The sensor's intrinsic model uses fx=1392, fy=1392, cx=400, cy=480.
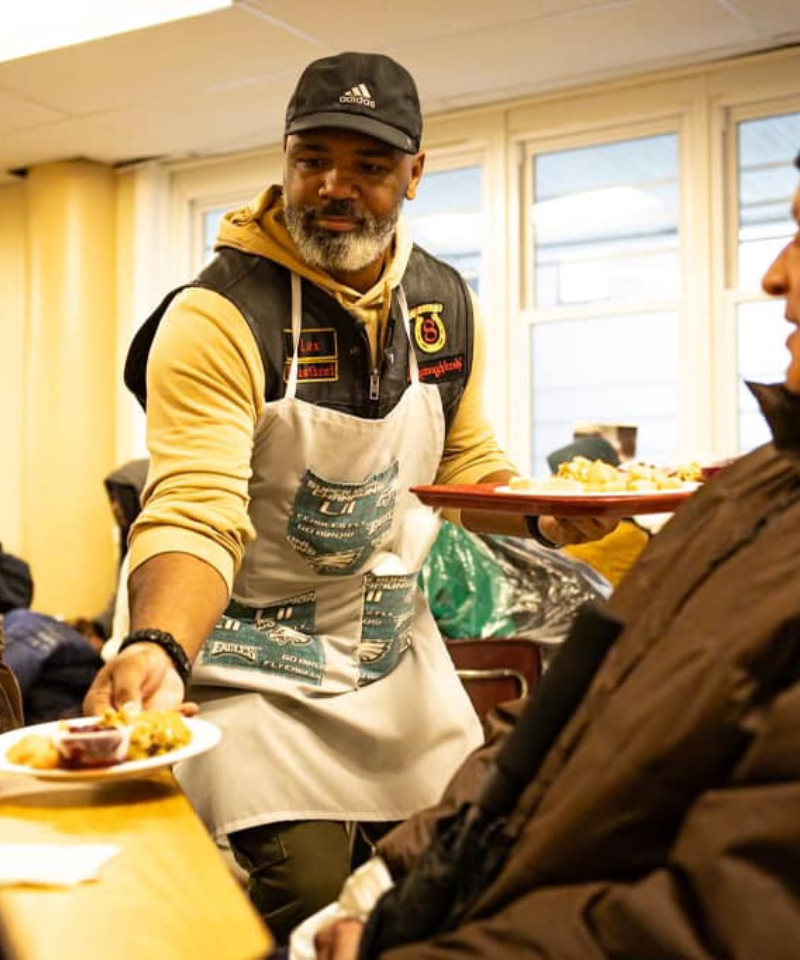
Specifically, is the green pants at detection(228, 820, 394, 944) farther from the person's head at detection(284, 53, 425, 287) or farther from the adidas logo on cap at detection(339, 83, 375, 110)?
the adidas logo on cap at detection(339, 83, 375, 110)

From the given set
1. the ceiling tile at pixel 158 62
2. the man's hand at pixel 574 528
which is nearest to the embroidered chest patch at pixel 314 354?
the man's hand at pixel 574 528

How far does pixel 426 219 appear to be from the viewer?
6.65m

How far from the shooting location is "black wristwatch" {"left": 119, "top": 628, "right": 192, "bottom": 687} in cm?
178

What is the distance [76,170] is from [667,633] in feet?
20.7

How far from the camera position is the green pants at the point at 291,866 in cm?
216

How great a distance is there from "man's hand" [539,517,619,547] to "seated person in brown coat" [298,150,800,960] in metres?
0.86

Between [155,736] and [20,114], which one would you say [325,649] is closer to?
[155,736]

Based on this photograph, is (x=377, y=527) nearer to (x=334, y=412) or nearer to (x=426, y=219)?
(x=334, y=412)

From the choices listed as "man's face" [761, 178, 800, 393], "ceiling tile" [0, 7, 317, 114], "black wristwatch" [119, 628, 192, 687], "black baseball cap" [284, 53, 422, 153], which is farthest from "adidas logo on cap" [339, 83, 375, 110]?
"ceiling tile" [0, 7, 317, 114]

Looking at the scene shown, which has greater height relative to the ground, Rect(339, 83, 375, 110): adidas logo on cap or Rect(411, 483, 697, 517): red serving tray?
Rect(339, 83, 375, 110): adidas logo on cap

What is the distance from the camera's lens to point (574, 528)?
231 cm

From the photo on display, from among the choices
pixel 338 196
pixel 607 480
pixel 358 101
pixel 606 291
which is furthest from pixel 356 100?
pixel 606 291

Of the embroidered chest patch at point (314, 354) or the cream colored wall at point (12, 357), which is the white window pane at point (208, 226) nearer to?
the cream colored wall at point (12, 357)

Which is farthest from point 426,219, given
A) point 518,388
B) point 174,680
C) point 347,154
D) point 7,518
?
point 174,680
